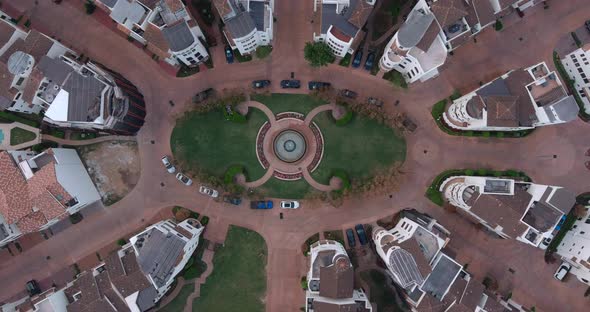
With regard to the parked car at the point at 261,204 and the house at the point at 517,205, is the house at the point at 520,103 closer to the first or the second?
the house at the point at 517,205

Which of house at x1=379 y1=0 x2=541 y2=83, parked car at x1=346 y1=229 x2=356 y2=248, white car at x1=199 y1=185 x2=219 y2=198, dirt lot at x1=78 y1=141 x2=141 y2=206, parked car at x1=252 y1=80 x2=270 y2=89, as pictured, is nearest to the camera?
house at x1=379 y1=0 x2=541 y2=83

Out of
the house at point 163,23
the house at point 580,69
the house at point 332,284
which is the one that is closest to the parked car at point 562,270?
the house at point 580,69

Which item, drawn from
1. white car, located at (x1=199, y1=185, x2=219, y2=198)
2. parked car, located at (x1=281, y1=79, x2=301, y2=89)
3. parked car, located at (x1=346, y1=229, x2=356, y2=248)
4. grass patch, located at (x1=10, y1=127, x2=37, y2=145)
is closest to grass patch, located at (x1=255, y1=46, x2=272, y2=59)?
parked car, located at (x1=281, y1=79, x2=301, y2=89)

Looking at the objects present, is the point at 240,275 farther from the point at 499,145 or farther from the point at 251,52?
the point at 499,145

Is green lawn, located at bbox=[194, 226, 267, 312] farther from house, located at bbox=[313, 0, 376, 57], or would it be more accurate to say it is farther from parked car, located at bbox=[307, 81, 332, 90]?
house, located at bbox=[313, 0, 376, 57]

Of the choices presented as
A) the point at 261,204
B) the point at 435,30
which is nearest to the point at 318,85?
the point at 435,30
